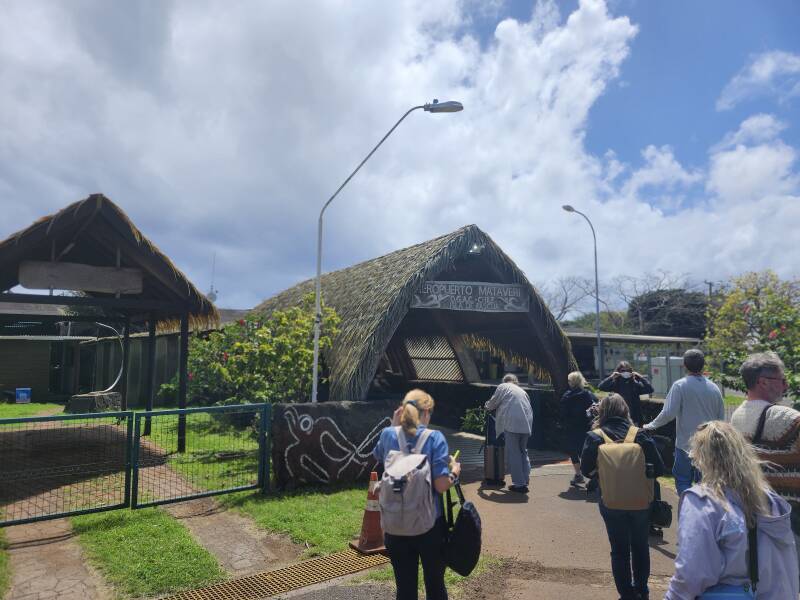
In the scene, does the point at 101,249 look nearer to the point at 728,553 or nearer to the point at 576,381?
the point at 576,381

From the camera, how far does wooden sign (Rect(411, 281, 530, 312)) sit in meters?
10.1

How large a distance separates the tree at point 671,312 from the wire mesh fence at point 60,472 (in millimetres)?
44648

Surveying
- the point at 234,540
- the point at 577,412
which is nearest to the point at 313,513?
the point at 234,540

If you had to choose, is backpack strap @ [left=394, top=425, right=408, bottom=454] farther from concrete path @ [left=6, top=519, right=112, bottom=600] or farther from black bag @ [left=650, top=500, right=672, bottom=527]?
concrete path @ [left=6, top=519, right=112, bottom=600]

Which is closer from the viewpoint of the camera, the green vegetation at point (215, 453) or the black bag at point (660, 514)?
the black bag at point (660, 514)

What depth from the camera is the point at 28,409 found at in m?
17.8

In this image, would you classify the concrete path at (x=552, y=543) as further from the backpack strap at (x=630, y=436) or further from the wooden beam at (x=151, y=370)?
the wooden beam at (x=151, y=370)

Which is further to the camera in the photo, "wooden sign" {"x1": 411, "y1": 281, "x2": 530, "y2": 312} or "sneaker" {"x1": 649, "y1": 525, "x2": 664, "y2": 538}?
"wooden sign" {"x1": 411, "y1": 281, "x2": 530, "y2": 312}

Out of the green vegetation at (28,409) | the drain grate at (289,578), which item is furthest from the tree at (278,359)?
the green vegetation at (28,409)

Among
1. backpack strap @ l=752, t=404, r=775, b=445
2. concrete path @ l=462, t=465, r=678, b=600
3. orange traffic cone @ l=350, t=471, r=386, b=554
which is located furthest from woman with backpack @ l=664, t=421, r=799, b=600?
orange traffic cone @ l=350, t=471, r=386, b=554

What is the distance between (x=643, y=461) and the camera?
4.18 metres

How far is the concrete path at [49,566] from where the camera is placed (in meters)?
4.55

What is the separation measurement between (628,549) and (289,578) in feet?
9.22

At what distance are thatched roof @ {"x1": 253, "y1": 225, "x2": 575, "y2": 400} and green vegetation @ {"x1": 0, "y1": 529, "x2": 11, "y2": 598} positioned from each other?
15.1ft
